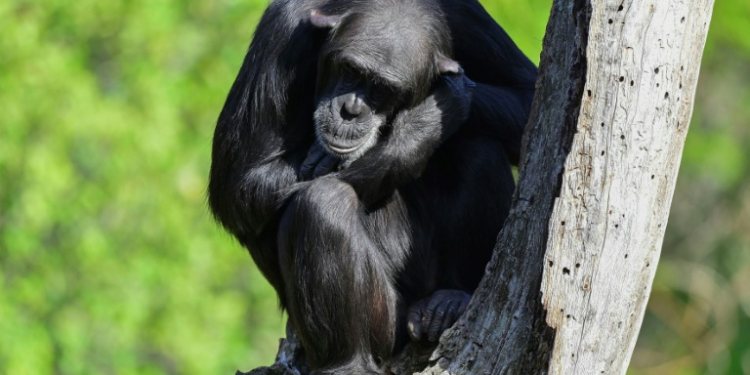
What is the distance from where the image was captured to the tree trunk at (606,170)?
12.7ft

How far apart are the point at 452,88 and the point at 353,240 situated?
99 centimetres

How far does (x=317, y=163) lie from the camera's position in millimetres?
5121

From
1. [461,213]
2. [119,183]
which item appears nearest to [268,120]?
[461,213]

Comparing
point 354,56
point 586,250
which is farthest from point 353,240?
point 586,250

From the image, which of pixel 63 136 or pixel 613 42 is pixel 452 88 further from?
pixel 63 136

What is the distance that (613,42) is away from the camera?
12.7ft

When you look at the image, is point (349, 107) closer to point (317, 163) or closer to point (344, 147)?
point (344, 147)

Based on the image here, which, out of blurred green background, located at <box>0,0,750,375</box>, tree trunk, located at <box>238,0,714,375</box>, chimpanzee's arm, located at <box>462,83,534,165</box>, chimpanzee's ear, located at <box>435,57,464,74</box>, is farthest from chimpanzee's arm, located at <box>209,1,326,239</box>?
blurred green background, located at <box>0,0,750,375</box>

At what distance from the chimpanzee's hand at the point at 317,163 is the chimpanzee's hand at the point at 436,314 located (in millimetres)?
891

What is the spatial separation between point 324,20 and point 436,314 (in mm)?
1658

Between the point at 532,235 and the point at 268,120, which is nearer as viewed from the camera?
the point at 532,235

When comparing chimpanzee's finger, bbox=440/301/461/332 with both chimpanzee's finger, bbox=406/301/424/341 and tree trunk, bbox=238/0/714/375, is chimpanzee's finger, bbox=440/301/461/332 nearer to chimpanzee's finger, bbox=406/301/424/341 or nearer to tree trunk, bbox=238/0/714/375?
chimpanzee's finger, bbox=406/301/424/341

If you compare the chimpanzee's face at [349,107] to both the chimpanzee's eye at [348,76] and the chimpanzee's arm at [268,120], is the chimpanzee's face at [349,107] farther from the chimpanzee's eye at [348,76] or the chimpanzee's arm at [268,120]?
the chimpanzee's arm at [268,120]

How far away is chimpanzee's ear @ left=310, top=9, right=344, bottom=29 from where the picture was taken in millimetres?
4926
